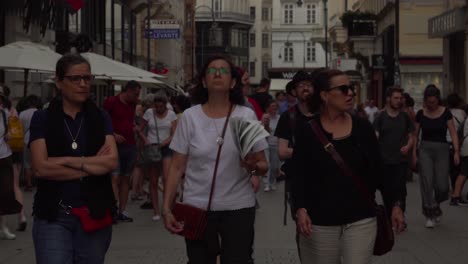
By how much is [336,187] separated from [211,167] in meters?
0.78

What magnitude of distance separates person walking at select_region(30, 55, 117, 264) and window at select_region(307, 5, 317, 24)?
11662 cm

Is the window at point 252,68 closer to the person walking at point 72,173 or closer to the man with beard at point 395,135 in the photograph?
the man with beard at point 395,135

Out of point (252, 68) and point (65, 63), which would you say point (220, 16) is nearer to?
point (252, 68)

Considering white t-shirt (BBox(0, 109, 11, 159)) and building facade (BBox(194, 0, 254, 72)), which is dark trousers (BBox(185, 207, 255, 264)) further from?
building facade (BBox(194, 0, 254, 72))

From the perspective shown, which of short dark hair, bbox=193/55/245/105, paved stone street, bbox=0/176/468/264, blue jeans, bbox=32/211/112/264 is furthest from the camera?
paved stone street, bbox=0/176/468/264

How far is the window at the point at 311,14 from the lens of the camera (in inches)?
4788

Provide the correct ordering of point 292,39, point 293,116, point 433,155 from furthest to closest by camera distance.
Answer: point 292,39 < point 433,155 < point 293,116

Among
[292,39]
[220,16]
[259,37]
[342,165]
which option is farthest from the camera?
[259,37]

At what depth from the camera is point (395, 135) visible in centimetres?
1218

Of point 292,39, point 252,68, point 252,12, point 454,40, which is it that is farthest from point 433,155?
point 252,12

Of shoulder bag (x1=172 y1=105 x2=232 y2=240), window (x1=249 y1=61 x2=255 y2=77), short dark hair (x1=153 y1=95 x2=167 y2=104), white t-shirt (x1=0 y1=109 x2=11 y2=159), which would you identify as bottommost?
shoulder bag (x1=172 y1=105 x2=232 y2=240)

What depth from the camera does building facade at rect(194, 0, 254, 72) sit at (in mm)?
118875

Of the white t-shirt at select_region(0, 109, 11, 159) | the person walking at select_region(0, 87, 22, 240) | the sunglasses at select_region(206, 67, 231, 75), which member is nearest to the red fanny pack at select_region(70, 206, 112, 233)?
the sunglasses at select_region(206, 67, 231, 75)

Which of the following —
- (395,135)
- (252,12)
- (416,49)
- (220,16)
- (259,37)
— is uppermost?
(252,12)
